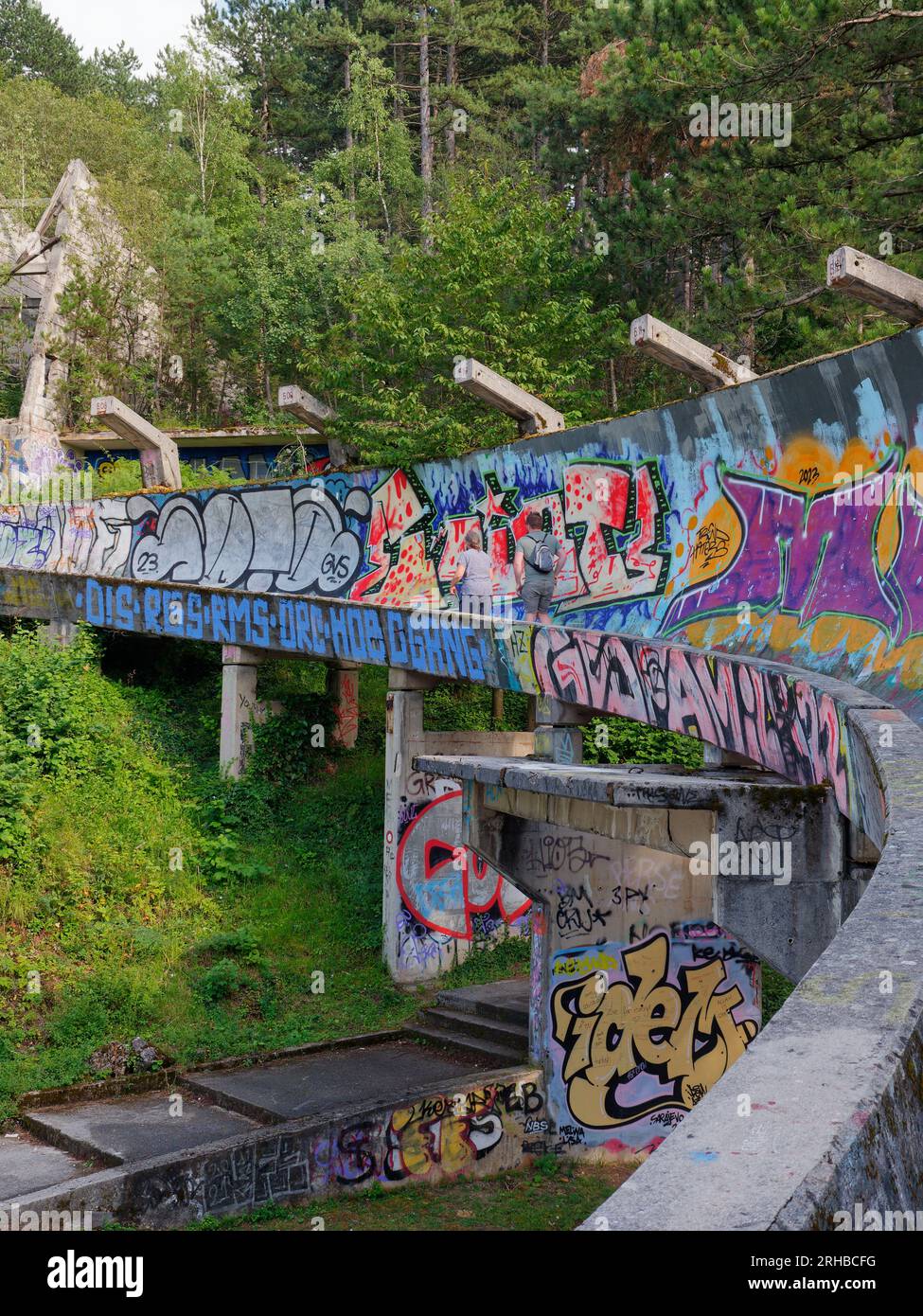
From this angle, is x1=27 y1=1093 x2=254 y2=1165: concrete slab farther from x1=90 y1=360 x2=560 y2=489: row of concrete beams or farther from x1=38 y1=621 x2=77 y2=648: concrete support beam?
x1=38 y1=621 x2=77 y2=648: concrete support beam

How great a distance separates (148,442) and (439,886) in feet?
37.6

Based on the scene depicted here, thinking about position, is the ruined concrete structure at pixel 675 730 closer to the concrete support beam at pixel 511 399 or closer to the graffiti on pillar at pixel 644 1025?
the graffiti on pillar at pixel 644 1025

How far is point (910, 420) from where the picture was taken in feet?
34.4

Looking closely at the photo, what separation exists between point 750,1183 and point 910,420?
9.62 meters

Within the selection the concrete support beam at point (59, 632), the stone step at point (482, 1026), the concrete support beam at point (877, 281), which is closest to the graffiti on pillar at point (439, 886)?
Result: the stone step at point (482, 1026)

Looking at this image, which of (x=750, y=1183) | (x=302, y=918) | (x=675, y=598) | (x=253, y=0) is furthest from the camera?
(x=253, y=0)

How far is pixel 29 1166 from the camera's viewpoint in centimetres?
1141

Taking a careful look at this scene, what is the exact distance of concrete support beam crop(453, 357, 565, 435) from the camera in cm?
1659

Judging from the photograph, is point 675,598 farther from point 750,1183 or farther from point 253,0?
point 253,0

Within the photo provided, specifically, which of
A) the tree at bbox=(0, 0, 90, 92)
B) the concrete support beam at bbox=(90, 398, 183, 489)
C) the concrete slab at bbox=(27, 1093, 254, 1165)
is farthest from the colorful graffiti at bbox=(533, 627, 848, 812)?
the tree at bbox=(0, 0, 90, 92)

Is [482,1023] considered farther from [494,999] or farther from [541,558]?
[541,558]
